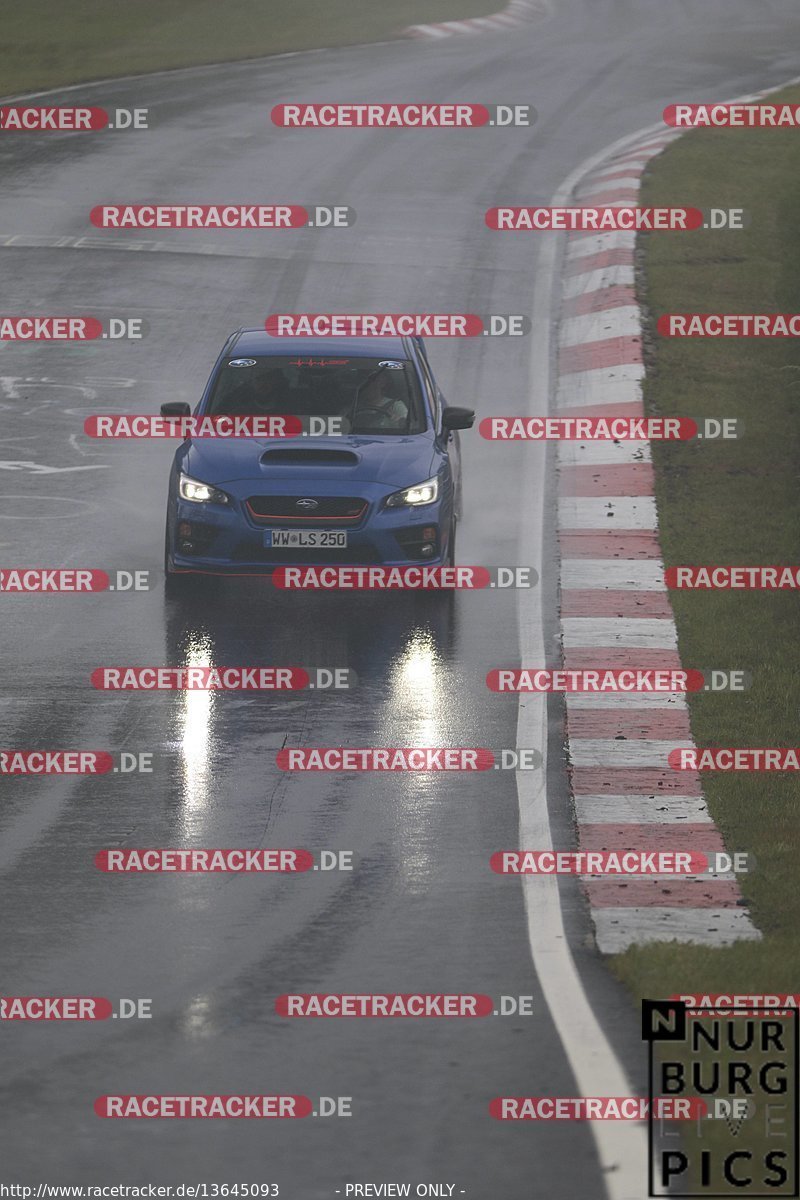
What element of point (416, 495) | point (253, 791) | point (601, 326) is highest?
point (601, 326)

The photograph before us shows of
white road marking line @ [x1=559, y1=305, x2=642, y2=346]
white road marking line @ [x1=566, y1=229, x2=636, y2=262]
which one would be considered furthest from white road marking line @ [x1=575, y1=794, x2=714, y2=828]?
white road marking line @ [x1=566, y1=229, x2=636, y2=262]

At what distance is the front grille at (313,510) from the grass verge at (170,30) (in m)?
24.0

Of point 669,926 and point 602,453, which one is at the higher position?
point 602,453

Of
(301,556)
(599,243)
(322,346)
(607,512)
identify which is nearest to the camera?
(301,556)

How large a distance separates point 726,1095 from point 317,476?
783 centimetres

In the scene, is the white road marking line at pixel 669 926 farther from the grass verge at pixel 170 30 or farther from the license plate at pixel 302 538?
the grass verge at pixel 170 30

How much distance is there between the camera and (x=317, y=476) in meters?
14.5

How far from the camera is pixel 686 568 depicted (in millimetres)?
15852

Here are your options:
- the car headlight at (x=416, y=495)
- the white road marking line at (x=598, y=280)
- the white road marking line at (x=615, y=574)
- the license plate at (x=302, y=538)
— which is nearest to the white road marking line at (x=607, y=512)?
the white road marking line at (x=615, y=574)

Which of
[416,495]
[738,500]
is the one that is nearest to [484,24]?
[738,500]

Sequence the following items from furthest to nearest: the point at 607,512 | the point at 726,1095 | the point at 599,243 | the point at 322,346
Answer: the point at 599,243 → the point at 607,512 → the point at 322,346 → the point at 726,1095

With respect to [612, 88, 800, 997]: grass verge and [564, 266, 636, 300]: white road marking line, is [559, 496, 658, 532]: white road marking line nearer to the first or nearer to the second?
[612, 88, 800, 997]: grass verge

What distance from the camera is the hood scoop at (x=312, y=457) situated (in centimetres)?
1468

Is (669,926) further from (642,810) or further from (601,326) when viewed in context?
(601,326)
